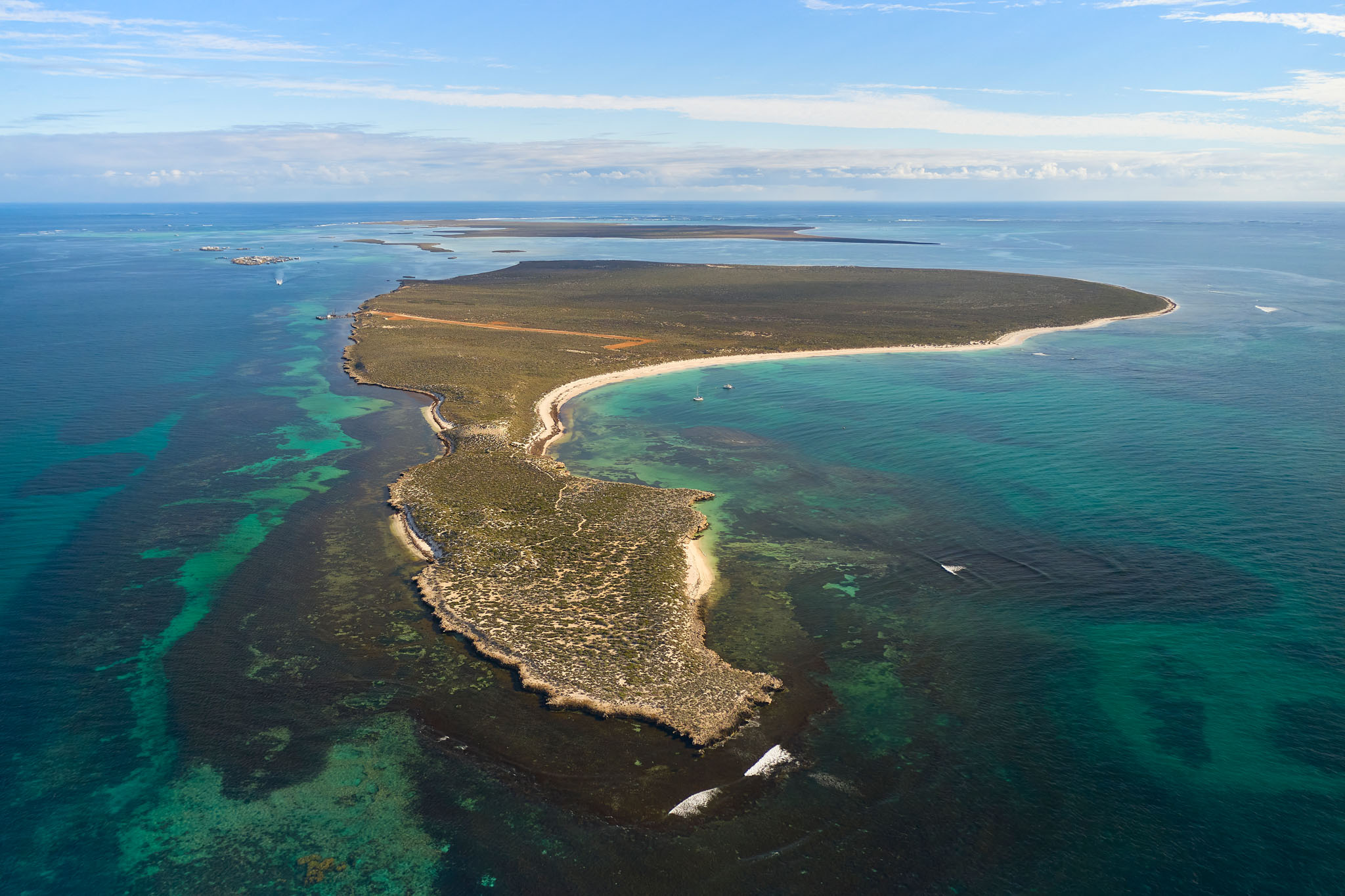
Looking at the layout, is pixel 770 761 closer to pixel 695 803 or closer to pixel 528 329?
pixel 695 803

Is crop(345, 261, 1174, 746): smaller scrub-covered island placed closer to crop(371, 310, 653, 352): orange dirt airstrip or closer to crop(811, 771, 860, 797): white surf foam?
crop(371, 310, 653, 352): orange dirt airstrip

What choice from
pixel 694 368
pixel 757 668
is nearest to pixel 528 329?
pixel 694 368

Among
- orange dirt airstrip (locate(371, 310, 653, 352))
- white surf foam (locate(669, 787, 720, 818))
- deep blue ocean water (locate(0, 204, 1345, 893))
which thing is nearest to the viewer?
deep blue ocean water (locate(0, 204, 1345, 893))

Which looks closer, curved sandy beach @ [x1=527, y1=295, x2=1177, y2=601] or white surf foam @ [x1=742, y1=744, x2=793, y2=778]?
white surf foam @ [x1=742, y1=744, x2=793, y2=778]

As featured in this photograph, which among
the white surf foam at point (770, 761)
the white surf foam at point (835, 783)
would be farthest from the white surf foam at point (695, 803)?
the white surf foam at point (835, 783)

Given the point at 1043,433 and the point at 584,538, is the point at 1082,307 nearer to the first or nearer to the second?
the point at 1043,433

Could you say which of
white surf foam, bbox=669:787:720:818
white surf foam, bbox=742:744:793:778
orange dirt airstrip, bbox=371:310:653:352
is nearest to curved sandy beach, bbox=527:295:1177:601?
orange dirt airstrip, bbox=371:310:653:352

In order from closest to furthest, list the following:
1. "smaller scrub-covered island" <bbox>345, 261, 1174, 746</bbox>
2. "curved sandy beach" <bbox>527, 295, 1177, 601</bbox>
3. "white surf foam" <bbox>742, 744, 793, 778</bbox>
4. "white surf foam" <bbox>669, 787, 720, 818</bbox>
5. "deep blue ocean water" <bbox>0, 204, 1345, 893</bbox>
Answer: "deep blue ocean water" <bbox>0, 204, 1345, 893</bbox> < "white surf foam" <bbox>669, 787, 720, 818</bbox> < "white surf foam" <bbox>742, 744, 793, 778</bbox> < "smaller scrub-covered island" <bbox>345, 261, 1174, 746</bbox> < "curved sandy beach" <bbox>527, 295, 1177, 601</bbox>
